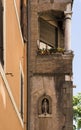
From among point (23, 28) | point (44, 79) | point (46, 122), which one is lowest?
point (46, 122)

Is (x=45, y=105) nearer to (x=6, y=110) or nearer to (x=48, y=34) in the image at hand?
(x=48, y=34)

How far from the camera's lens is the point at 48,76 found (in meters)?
20.5

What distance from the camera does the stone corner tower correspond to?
20.2 meters

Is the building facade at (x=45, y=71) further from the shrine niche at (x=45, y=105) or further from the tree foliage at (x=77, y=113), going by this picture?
the tree foliage at (x=77, y=113)

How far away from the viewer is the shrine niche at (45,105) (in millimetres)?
20438

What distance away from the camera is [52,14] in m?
21.8

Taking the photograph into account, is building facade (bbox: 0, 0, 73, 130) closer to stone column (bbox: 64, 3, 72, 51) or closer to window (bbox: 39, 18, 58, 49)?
stone column (bbox: 64, 3, 72, 51)

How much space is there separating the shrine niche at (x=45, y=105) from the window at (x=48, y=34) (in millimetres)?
2050

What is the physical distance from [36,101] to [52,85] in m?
0.69

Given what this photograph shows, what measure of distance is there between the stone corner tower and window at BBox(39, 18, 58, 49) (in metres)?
0.61

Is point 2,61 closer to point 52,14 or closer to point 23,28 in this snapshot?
point 23,28

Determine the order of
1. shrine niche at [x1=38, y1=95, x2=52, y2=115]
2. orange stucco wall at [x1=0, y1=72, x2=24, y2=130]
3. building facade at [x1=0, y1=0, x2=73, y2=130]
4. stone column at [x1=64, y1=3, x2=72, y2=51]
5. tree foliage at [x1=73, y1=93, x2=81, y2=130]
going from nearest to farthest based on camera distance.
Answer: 1. orange stucco wall at [x1=0, y1=72, x2=24, y2=130]
2. building facade at [x1=0, y1=0, x2=73, y2=130]
3. shrine niche at [x1=38, y1=95, x2=52, y2=115]
4. stone column at [x1=64, y1=3, x2=72, y2=51]
5. tree foliage at [x1=73, y1=93, x2=81, y2=130]

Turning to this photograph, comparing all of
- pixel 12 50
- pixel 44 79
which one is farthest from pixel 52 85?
pixel 12 50

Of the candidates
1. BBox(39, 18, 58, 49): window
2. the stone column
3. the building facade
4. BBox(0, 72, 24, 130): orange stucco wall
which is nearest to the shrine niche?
the building facade
